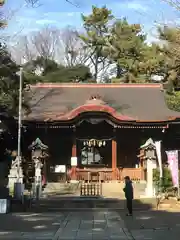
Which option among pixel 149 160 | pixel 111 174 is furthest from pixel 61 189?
pixel 149 160

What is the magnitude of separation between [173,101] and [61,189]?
29.8 feet

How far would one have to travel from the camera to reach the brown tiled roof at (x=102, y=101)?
2752 cm

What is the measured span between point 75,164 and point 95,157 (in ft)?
7.34

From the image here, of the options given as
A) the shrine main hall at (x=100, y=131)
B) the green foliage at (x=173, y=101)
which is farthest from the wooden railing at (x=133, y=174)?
the green foliage at (x=173, y=101)

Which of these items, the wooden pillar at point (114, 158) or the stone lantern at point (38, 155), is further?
the wooden pillar at point (114, 158)

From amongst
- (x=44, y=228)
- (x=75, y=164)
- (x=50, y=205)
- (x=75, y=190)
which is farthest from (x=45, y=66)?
(x=44, y=228)

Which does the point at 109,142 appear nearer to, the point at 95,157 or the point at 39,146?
the point at 95,157

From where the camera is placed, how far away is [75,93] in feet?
107

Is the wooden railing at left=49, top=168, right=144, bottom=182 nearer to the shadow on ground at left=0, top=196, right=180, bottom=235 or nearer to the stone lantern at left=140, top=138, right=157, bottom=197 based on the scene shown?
the stone lantern at left=140, top=138, right=157, bottom=197

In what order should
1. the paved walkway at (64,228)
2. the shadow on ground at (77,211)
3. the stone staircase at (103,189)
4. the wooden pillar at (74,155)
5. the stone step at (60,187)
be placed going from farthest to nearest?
1. the wooden pillar at (74,155)
2. the stone step at (60,187)
3. the stone staircase at (103,189)
4. the shadow on ground at (77,211)
5. the paved walkway at (64,228)

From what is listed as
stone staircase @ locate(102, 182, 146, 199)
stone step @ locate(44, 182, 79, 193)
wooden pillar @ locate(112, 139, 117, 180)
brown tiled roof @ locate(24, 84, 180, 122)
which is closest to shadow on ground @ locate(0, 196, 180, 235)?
stone staircase @ locate(102, 182, 146, 199)

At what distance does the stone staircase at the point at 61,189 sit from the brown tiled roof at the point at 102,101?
167 inches

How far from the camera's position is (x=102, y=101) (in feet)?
91.9

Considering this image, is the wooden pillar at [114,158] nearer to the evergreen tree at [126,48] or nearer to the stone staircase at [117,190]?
the stone staircase at [117,190]
